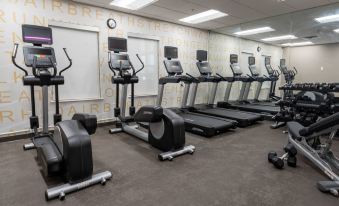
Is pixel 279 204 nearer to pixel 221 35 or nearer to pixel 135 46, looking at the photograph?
pixel 135 46

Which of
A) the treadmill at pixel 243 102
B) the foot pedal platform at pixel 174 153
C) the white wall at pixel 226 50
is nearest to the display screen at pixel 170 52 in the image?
the treadmill at pixel 243 102

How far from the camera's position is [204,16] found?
5.73 metres

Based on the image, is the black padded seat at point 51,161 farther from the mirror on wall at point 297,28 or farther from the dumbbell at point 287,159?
the mirror on wall at point 297,28

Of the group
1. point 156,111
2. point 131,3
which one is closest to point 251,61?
point 131,3

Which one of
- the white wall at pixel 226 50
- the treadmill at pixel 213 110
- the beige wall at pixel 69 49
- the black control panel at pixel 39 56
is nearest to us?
the black control panel at pixel 39 56

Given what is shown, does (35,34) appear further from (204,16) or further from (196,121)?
(204,16)

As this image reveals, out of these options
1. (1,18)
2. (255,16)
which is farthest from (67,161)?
(255,16)

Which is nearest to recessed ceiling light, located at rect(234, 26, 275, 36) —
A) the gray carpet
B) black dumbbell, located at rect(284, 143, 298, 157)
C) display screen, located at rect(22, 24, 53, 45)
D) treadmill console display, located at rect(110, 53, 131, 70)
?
the gray carpet

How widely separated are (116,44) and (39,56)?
150 centimetres

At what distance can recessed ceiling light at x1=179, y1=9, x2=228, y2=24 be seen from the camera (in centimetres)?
542

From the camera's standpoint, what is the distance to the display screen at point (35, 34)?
3191 millimetres

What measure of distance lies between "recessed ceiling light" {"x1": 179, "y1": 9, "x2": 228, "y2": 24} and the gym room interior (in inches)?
1.2

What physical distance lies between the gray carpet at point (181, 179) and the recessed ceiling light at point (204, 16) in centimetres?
362

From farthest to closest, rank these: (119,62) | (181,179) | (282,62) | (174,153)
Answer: (282,62) → (119,62) → (174,153) → (181,179)
